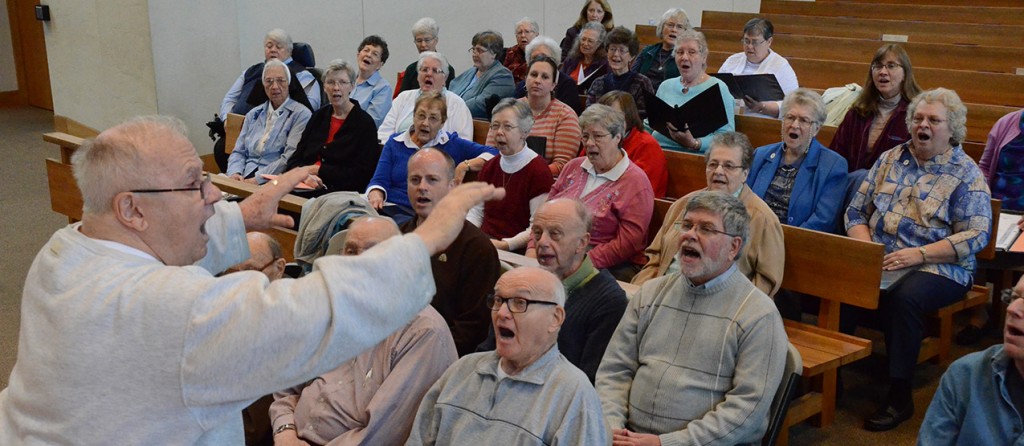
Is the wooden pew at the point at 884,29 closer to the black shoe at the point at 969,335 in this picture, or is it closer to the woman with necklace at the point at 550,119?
the black shoe at the point at 969,335

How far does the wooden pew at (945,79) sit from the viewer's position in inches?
200

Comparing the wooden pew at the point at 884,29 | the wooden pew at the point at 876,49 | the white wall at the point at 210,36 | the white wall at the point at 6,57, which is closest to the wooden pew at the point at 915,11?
the wooden pew at the point at 884,29

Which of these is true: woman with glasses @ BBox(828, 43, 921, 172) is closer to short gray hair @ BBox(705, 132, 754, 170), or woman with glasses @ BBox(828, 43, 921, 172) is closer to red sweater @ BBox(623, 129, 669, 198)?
red sweater @ BBox(623, 129, 669, 198)

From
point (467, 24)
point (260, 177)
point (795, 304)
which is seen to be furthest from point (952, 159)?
point (467, 24)

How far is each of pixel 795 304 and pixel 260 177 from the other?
2.87m

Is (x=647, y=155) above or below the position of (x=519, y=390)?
above

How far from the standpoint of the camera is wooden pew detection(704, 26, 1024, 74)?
18.5ft

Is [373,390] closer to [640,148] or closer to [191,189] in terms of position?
[191,189]

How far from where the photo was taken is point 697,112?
4.55 m

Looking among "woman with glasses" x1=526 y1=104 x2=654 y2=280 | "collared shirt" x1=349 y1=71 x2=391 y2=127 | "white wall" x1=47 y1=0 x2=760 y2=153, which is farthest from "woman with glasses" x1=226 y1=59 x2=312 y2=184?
"woman with glasses" x1=526 y1=104 x2=654 y2=280

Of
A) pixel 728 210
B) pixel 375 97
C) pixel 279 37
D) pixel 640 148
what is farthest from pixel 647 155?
pixel 279 37

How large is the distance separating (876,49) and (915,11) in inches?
52.5

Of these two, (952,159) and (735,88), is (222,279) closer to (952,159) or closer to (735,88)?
Result: (952,159)

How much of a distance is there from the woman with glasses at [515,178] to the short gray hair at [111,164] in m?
2.70
